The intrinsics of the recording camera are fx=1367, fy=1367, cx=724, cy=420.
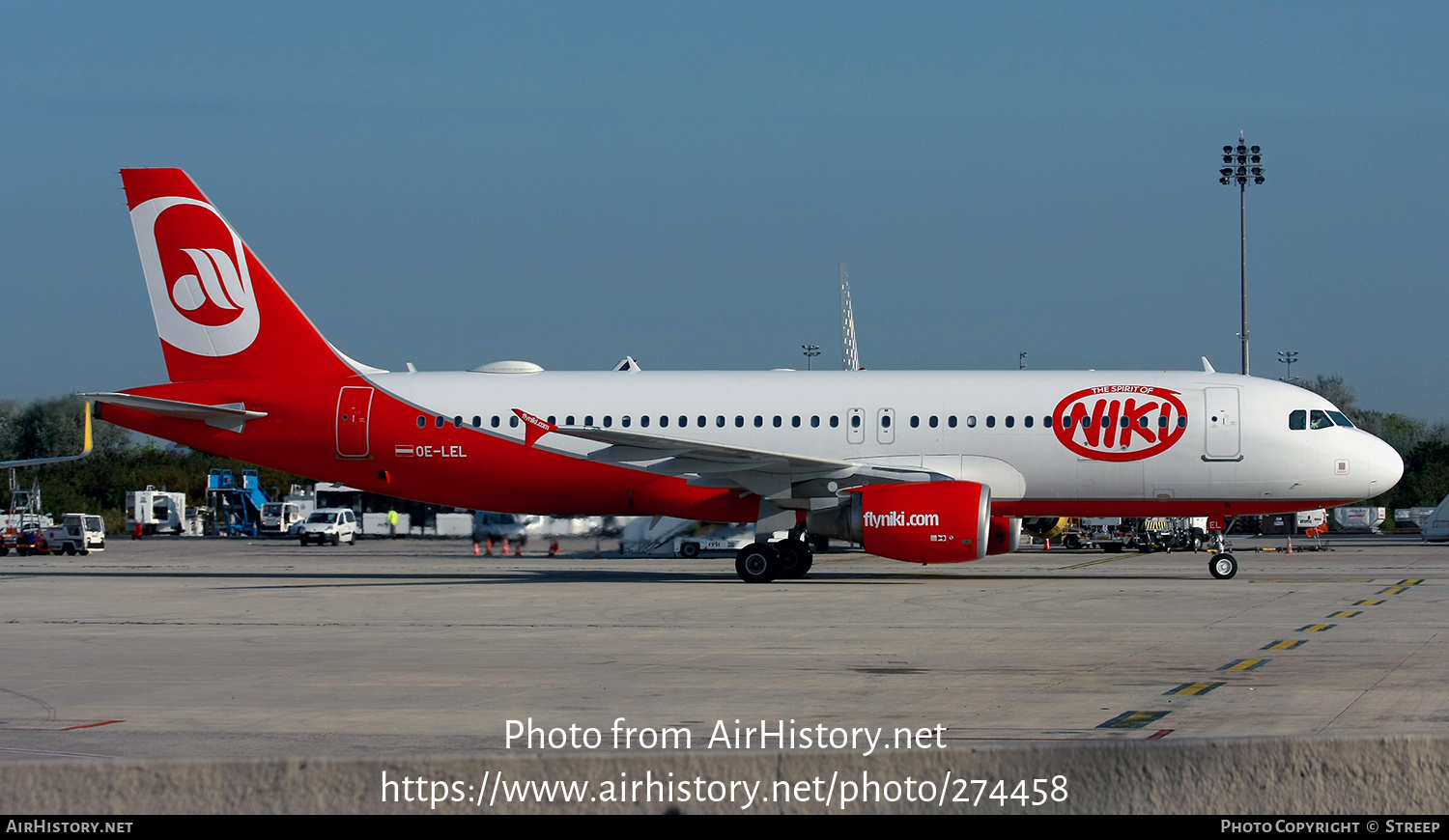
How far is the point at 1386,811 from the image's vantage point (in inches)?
177

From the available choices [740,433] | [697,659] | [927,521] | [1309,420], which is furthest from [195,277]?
[1309,420]

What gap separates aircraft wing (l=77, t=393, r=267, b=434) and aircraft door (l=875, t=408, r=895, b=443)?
40.1 ft

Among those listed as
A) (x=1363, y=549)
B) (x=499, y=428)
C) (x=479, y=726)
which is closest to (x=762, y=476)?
(x=499, y=428)

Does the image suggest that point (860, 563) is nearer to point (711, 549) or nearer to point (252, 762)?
point (711, 549)

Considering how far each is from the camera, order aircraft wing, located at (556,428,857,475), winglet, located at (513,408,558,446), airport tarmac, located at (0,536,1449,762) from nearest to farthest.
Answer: airport tarmac, located at (0,536,1449,762) < aircraft wing, located at (556,428,857,475) < winglet, located at (513,408,558,446)

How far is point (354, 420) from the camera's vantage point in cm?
2736

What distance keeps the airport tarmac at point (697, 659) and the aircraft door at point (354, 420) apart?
2830 mm

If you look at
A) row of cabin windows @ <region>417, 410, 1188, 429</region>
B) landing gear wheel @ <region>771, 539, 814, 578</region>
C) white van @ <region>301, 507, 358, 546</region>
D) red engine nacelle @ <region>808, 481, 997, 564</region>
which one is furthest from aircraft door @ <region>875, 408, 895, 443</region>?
white van @ <region>301, 507, 358, 546</region>

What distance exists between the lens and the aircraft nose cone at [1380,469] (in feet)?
84.2

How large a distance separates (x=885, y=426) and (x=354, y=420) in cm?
1056

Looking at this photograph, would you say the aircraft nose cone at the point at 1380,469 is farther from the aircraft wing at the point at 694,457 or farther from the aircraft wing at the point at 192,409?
the aircraft wing at the point at 192,409

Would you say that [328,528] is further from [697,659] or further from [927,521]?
[697,659]

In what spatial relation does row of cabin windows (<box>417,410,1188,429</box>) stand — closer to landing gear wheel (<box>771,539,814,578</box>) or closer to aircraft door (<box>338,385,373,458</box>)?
aircraft door (<box>338,385,373,458</box>)

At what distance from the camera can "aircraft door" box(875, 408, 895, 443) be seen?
26.3 metres
